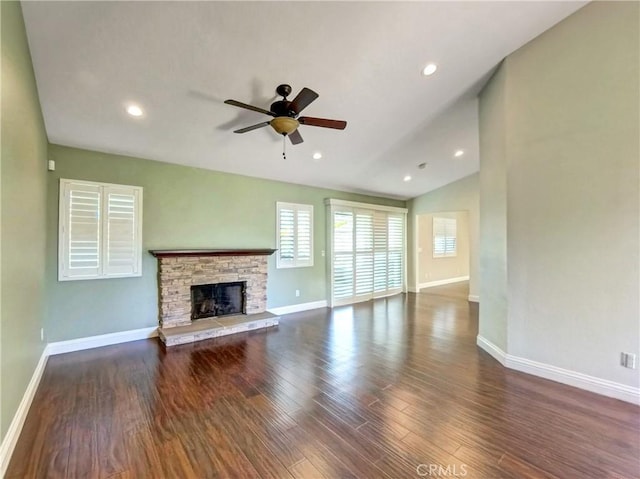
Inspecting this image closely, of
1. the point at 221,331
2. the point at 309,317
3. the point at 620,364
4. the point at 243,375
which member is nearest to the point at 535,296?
the point at 620,364

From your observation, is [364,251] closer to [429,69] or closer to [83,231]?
[429,69]

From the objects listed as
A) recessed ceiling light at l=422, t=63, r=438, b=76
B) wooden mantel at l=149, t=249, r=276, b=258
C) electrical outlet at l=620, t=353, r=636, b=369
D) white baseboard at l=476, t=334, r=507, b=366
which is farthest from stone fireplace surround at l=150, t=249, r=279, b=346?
electrical outlet at l=620, t=353, r=636, b=369

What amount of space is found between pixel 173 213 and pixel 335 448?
3959mm

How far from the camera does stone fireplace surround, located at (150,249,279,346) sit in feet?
13.9

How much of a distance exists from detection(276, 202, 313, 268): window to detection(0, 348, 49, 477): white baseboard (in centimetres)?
355

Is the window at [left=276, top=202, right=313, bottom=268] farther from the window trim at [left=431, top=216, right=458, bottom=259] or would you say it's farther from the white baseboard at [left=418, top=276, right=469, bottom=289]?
the window trim at [left=431, top=216, right=458, bottom=259]

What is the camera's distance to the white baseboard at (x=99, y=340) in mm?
3629

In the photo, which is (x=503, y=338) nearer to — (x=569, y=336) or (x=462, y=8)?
(x=569, y=336)

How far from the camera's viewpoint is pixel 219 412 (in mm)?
2385

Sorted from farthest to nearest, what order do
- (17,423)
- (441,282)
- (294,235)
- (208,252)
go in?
(441,282) < (294,235) < (208,252) < (17,423)

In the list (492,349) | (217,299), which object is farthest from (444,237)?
(217,299)

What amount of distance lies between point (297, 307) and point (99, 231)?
357 cm

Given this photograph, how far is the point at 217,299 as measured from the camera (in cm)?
493

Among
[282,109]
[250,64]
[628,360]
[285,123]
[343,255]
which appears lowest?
[628,360]
